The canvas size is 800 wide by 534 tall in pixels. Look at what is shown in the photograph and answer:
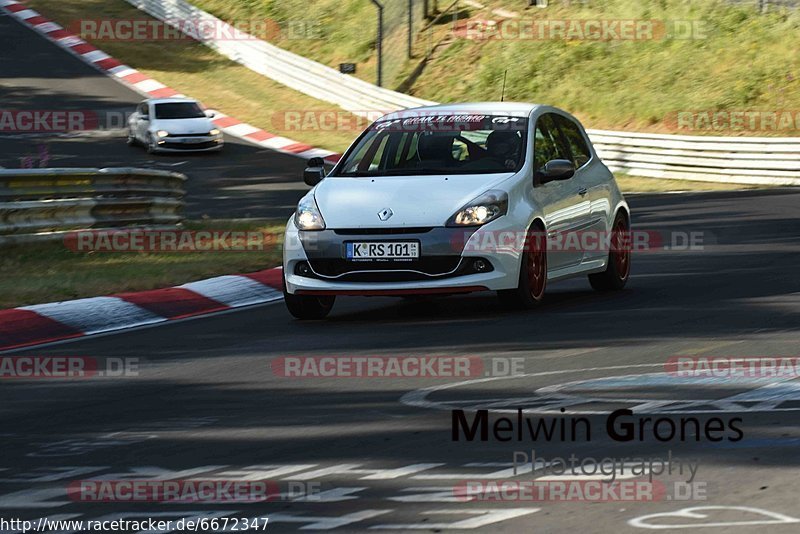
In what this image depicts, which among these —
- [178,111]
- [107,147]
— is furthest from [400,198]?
[107,147]

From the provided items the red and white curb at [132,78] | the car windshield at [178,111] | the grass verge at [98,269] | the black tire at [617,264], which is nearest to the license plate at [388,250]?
the black tire at [617,264]

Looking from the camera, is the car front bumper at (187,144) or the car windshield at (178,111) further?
the car windshield at (178,111)

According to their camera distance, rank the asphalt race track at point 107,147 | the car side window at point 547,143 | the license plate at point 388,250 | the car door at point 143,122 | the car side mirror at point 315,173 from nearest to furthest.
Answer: the license plate at point 388,250
the car side mirror at point 315,173
the car side window at point 547,143
the asphalt race track at point 107,147
the car door at point 143,122

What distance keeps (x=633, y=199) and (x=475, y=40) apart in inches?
709

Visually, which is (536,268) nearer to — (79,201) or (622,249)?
(622,249)

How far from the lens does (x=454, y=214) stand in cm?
1079

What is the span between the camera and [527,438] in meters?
6.71

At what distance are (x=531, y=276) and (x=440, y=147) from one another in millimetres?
1222

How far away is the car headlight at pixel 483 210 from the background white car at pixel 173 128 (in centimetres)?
2192

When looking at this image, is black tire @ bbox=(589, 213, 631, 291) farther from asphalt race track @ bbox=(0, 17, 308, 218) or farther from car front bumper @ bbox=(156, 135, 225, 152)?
car front bumper @ bbox=(156, 135, 225, 152)

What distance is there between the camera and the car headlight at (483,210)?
10789 millimetres

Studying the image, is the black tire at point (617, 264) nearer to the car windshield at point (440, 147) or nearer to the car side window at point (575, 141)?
the car side window at point (575, 141)

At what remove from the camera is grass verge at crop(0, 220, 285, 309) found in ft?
41.7

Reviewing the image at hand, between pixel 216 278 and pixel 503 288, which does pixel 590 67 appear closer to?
pixel 216 278
